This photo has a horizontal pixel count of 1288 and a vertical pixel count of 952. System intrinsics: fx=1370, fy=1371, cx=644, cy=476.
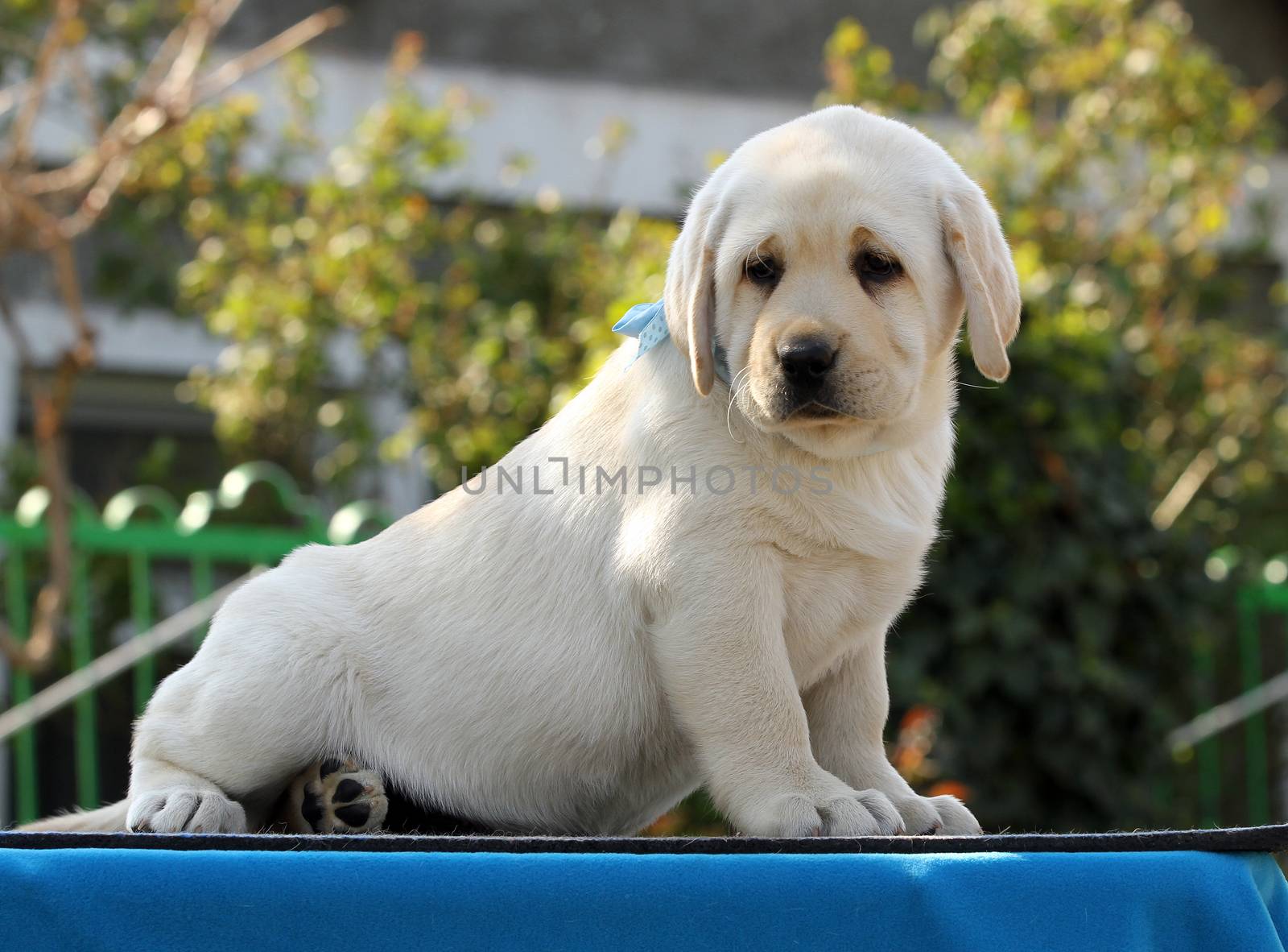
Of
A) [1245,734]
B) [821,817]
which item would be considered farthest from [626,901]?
[1245,734]

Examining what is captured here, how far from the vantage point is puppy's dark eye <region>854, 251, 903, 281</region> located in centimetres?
207

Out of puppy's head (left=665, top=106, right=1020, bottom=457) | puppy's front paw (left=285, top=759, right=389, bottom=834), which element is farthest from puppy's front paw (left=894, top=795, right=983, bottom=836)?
puppy's front paw (left=285, top=759, right=389, bottom=834)

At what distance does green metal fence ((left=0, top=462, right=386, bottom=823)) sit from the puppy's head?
314 cm

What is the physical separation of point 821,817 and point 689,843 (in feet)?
1.14

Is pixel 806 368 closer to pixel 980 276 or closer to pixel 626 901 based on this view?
pixel 980 276

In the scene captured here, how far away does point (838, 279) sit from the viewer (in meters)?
2.04

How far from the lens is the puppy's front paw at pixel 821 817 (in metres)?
1.92

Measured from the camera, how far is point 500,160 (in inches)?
318

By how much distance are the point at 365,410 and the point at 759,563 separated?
510 centimetres

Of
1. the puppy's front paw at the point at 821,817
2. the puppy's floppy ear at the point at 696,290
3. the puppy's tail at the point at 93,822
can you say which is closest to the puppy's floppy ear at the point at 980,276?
the puppy's floppy ear at the point at 696,290

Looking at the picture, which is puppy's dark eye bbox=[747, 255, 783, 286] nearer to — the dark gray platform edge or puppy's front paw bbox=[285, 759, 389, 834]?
the dark gray platform edge

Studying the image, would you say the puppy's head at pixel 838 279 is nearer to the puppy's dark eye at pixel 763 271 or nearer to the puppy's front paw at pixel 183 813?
the puppy's dark eye at pixel 763 271

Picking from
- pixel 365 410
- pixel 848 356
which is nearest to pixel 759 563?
pixel 848 356

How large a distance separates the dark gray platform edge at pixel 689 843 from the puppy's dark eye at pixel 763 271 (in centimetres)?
84
